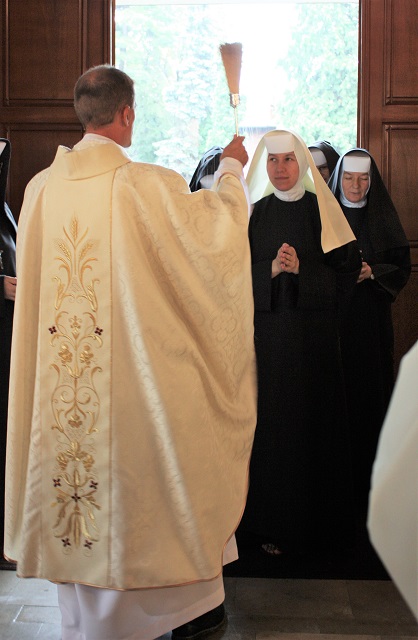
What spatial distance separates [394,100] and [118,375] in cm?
375

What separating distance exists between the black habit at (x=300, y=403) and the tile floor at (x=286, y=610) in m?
0.40

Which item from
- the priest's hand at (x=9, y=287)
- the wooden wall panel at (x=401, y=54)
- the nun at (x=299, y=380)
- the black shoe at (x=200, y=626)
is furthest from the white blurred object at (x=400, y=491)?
the wooden wall panel at (x=401, y=54)

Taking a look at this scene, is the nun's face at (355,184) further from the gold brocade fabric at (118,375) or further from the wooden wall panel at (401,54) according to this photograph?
the gold brocade fabric at (118,375)

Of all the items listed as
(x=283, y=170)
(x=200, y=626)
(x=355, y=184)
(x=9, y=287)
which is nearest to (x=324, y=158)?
(x=355, y=184)

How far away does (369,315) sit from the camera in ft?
16.7

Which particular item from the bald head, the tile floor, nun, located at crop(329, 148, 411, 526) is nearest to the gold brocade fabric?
the bald head

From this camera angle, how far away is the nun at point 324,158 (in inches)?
218

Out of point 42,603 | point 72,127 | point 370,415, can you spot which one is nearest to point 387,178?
point 370,415

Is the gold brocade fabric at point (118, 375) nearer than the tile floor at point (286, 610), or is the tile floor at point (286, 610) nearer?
the gold brocade fabric at point (118, 375)

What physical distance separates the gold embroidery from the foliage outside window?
330cm

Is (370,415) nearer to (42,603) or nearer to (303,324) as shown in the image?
(303,324)

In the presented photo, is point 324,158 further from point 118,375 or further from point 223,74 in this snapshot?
point 118,375

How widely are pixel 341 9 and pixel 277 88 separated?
28.6 inches

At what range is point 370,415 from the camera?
201 inches
